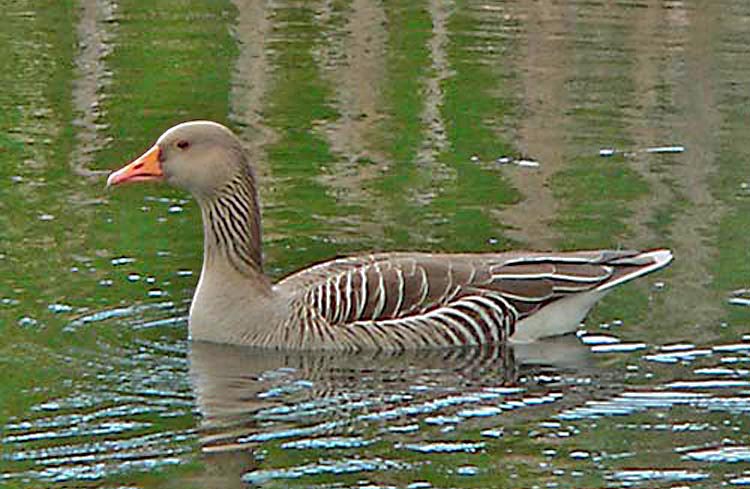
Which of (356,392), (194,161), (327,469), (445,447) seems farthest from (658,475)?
(194,161)

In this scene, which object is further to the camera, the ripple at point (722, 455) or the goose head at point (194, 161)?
the goose head at point (194, 161)

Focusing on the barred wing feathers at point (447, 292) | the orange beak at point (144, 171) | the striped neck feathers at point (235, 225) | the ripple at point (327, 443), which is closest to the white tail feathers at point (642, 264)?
the barred wing feathers at point (447, 292)

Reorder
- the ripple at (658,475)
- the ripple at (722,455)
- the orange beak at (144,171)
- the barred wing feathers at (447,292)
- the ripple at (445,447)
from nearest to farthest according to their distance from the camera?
the ripple at (658,475)
the ripple at (722,455)
the ripple at (445,447)
the barred wing feathers at (447,292)
the orange beak at (144,171)

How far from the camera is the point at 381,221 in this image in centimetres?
1565

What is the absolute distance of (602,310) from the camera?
45.0ft

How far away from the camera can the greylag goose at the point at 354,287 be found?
1275 centimetres

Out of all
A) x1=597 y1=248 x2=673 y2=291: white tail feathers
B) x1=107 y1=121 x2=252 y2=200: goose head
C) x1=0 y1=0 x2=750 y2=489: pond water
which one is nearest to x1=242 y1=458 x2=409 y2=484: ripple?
x1=0 y1=0 x2=750 y2=489: pond water

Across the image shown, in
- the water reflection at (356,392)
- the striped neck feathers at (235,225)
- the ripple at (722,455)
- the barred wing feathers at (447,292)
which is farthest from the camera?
the striped neck feathers at (235,225)

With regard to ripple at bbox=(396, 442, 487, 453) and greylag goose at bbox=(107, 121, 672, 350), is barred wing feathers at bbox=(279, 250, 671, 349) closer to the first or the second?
greylag goose at bbox=(107, 121, 672, 350)

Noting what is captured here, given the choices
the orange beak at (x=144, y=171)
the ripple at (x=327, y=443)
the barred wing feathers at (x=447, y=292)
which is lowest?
the ripple at (x=327, y=443)

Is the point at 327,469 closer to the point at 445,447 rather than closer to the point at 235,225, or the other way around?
the point at 445,447

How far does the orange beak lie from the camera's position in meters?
12.9

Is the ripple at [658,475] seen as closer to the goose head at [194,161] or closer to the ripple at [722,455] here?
the ripple at [722,455]

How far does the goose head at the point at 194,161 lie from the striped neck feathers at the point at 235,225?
6 centimetres
